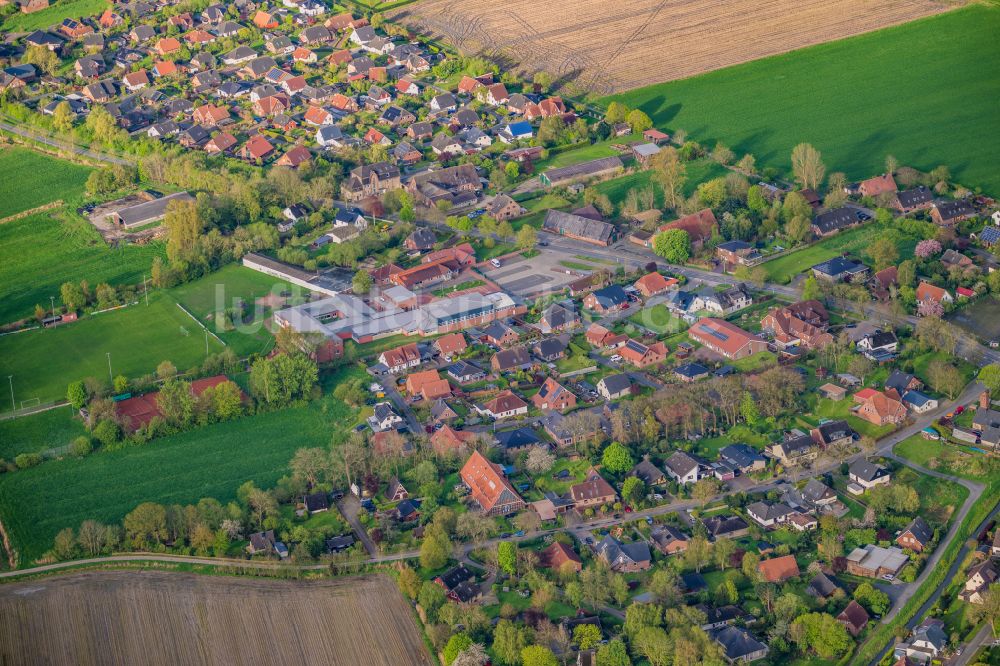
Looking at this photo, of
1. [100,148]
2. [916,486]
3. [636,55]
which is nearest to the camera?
[916,486]

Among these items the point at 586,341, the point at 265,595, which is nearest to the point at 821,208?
the point at 586,341

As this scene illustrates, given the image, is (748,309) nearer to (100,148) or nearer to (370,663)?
(370,663)

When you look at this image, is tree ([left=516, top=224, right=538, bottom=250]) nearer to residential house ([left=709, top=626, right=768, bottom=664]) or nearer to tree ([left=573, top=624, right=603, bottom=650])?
tree ([left=573, top=624, right=603, bottom=650])

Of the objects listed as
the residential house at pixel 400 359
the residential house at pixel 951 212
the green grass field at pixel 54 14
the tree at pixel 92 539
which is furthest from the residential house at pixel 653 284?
the green grass field at pixel 54 14

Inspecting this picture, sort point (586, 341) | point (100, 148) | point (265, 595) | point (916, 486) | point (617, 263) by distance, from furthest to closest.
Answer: point (100, 148)
point (617, 263)
point (586, 341)
point (916, 486)
point (265, 595)

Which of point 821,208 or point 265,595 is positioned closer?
point 265,595
